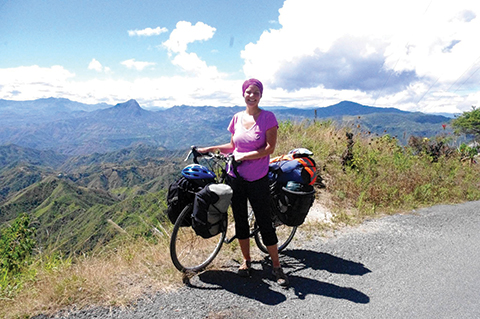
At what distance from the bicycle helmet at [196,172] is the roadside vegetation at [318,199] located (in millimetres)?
1161

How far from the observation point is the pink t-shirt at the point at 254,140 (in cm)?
299

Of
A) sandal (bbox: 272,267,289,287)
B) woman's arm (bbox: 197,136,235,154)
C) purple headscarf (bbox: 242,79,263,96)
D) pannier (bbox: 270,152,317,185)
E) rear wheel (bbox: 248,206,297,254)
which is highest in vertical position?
purple headscarf (bbox: 242,79,263,96)

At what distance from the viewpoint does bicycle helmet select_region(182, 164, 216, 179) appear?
3234 millimetres

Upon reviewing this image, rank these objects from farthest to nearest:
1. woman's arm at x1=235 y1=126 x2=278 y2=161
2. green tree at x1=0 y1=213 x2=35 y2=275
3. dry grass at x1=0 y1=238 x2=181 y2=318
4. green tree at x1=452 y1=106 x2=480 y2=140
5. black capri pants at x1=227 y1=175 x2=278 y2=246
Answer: green tree at x1=452 y1=106 x2=480 y2=140
green tree at x1=0 y1=213 x2=35 y2=275
black capri pants at x1=227 y1=175 x2=278 y2=246
woman's arm at x1=235 y1=126 x2=278 y2=161
dry grass at x1=0 y1=238 x2=181 y2=318

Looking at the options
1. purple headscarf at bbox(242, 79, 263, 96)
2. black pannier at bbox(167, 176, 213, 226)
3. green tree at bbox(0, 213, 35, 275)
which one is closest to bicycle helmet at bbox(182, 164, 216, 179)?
black pannier at bbox(167, 176, 213, 226)

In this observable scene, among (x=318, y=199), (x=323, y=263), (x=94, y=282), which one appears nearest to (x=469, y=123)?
(x=318, y=199)

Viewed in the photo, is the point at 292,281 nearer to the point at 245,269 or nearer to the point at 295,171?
the point at 245,269

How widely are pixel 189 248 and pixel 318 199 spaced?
3457 mm

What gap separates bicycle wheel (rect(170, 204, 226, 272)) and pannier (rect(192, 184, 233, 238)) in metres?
0.22

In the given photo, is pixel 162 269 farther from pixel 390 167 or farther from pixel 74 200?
pixel 74 200

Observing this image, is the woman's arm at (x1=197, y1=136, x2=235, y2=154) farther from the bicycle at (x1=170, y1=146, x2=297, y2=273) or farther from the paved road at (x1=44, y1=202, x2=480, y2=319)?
the paved road at (x1=44, y1=202, x2=480, y2=319)

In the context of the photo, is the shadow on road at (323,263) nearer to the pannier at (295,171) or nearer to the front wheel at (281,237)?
the front wheel at (281,237)

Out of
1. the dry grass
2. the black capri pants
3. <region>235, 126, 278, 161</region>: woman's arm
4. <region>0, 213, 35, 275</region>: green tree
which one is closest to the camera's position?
the dry grass

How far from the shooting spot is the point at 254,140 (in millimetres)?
2996
